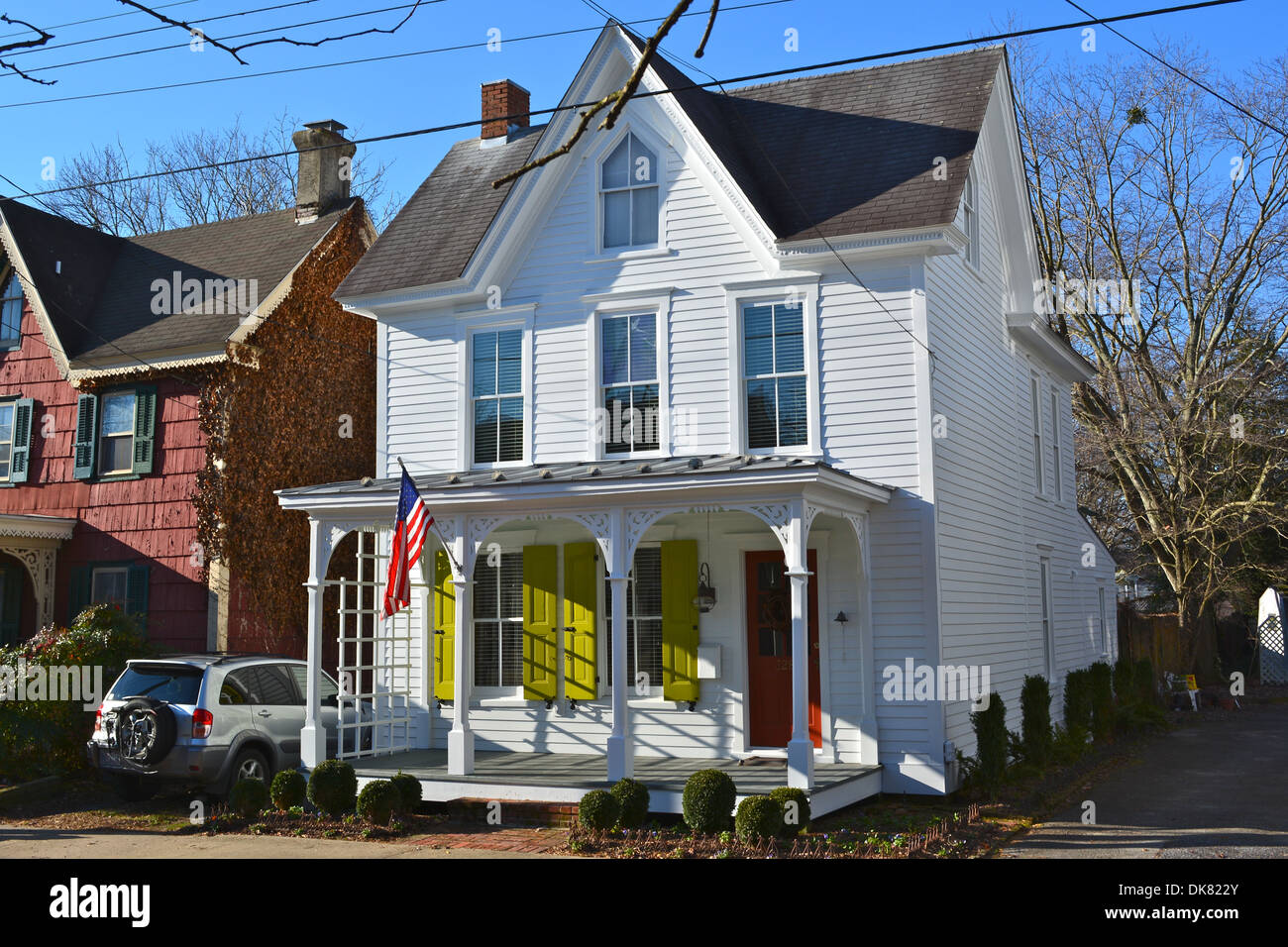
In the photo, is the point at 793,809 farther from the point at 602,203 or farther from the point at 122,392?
the point at 122,392

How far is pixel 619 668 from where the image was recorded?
40.2ft

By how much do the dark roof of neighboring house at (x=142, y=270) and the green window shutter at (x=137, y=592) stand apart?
345cm

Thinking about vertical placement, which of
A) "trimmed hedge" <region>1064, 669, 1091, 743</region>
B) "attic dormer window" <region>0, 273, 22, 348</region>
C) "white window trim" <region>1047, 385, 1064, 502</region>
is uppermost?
"attic dormer window" <region>0, 273, 22, 348</region>

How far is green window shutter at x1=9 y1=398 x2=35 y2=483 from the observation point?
20688 millimetres

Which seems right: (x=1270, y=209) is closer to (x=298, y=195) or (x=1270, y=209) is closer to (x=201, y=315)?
(x=298, y=195)

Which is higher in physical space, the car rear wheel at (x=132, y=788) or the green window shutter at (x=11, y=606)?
the green window shutter at (x=11, y=606)

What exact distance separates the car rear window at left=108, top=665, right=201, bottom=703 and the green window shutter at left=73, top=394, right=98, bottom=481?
757cm

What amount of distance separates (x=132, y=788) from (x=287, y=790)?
2273 millimetres

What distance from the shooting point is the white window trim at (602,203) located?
49.5 feet

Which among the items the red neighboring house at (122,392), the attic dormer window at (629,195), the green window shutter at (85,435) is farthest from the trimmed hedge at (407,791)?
the green window shutter at (85,435)

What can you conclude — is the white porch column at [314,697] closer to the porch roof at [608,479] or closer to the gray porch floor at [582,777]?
the gray porch floor at [582,777]

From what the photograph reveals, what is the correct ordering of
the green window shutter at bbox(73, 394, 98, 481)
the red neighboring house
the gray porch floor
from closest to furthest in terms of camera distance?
1. the gray porch floor
2. the red neighboring house
3. the green window shutter at bbox(73, 394, 98, 481)

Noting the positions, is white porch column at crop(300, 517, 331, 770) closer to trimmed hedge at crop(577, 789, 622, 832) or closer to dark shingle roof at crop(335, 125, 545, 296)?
trimmed hedge at crop(577, 789, 622, 832)

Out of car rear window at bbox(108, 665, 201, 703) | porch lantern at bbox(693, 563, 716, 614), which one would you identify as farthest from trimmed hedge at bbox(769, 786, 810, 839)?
car rear window at bbox(108, 665, 201, 703)
